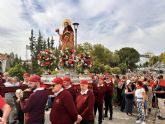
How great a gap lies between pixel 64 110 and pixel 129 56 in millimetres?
121678

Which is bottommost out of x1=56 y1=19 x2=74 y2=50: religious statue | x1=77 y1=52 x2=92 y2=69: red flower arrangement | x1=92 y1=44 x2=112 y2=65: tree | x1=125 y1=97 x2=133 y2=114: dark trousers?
x1=125 y1=97 x2=133 y2=114: dark trousers

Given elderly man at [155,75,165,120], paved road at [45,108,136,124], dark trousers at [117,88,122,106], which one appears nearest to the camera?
paved road at [45,108,136,124]

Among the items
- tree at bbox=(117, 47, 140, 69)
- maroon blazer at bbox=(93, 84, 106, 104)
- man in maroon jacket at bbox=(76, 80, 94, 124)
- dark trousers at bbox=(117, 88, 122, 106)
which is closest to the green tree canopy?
tree at bbox=(117, 47, 140, 69)

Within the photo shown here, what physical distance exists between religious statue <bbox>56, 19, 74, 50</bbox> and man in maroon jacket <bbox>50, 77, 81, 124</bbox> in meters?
9.87

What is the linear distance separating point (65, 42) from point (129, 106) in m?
4.49

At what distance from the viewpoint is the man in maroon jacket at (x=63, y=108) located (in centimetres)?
648

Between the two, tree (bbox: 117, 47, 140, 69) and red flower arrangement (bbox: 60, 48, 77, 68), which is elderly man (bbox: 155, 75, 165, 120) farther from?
tree (bbox: 117, 47, 140, 69)

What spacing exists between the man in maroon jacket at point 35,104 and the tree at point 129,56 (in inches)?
4650

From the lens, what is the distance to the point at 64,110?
6.56m

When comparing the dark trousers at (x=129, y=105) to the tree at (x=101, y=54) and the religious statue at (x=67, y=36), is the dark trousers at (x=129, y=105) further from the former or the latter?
the tree at (x=101, y=54)

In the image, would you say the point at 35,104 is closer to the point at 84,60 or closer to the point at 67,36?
the point at 84,60

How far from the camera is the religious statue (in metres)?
16.5

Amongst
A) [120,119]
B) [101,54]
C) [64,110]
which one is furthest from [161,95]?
[101,54]

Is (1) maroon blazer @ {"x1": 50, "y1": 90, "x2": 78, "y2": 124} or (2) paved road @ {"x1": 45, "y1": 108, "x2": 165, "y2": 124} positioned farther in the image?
(2) paved road @ {"x1": 45, "y1": 108, "x2": 165, "y2": 124}
